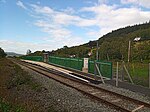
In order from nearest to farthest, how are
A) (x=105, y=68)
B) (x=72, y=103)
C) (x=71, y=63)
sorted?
(x=72, y=103), (x=105, y=68), (x=71, y=63)

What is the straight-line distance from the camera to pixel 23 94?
11.8m

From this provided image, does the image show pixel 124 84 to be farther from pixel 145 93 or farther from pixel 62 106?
pixel 62 106

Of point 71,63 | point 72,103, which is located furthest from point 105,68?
point 71,63

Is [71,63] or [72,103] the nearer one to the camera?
[72,103]

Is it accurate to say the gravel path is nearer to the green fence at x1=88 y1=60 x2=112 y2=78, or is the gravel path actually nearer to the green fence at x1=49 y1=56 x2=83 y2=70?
the green fence at x1=88 y1=60 x2=112 y2=78

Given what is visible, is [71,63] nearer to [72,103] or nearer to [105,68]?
[105,68]

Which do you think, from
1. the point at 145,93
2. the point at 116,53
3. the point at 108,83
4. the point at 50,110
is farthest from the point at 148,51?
the point at 50,110

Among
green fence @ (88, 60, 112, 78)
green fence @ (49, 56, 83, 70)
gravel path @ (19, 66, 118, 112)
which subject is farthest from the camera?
green fence @ (49, 56, 83, 70)

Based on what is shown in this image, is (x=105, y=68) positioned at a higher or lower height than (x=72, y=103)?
higher

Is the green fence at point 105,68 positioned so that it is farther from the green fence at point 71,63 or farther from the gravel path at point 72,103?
the green fence at point 71,63

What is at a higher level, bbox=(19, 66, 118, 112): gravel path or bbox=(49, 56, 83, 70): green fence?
bbox=(49, 56, 83, 70): green fence

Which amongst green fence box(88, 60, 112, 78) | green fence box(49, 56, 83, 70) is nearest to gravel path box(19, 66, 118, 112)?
green fence box(88, 60, 112, 78)

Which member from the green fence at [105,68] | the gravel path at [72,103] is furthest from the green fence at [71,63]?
the gravel path at [72,103]

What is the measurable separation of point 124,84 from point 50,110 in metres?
8.50
